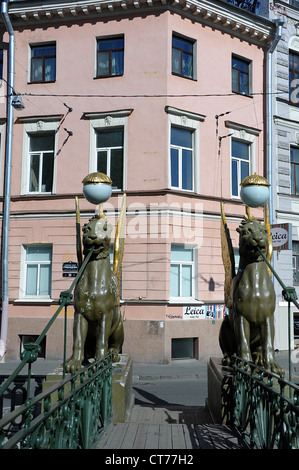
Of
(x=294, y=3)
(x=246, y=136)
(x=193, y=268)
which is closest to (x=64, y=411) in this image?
(x=193, y=268)

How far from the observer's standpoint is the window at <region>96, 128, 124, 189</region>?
1455cm

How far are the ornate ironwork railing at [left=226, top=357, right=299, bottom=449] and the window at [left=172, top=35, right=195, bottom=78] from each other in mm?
11656

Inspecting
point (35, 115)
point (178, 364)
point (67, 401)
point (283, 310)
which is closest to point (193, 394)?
point (178, 364)

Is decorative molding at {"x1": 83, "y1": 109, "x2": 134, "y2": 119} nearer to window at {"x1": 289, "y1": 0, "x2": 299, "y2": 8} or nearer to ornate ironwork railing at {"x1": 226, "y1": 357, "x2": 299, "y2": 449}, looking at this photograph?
window at {"x1": 289, "y1": 0, "x2": 299, "y2": 8}

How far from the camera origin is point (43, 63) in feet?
50.3

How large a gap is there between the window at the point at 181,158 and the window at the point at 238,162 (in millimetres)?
1821

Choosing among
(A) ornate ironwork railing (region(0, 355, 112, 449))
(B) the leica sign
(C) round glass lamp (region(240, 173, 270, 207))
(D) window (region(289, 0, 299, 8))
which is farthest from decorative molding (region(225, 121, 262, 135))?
(A) ornate ironwork railing (region(0, 355, 112, 449))

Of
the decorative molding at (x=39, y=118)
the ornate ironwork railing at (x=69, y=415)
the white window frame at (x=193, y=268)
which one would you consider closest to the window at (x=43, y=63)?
the decorative molding at (x=39, y=118)

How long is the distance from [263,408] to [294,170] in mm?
14413

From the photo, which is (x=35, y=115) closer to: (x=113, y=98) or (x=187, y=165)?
(x=113, y=98)

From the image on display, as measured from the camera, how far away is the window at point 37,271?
570 inches

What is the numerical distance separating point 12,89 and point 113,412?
1225 cm

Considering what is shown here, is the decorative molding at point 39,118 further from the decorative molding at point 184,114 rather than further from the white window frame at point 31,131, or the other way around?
the decorative molding at point 184,114
